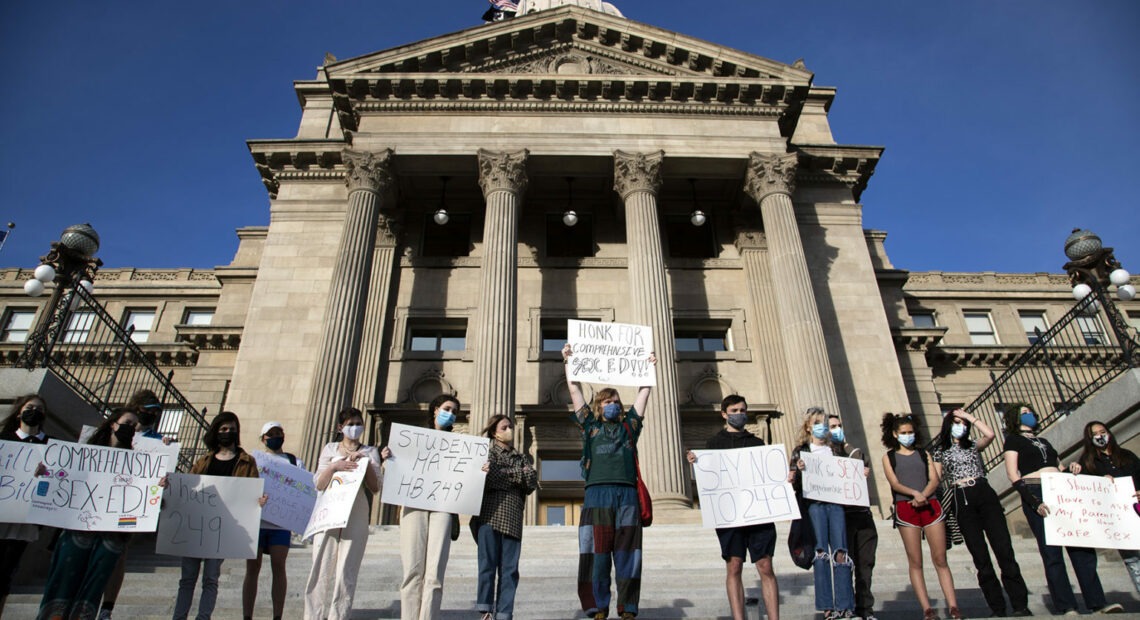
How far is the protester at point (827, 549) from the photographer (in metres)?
7.04

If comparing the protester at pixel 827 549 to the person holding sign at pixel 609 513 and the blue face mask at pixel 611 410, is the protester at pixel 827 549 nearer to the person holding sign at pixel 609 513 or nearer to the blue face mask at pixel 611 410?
the person holding sign at pixel 609 513

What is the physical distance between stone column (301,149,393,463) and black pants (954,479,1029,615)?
14245 mm

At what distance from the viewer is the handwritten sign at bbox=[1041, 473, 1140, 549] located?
26.1ft

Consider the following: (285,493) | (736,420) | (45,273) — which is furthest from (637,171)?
(285,493)

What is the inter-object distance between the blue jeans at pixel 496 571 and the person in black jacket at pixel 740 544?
2.01 meters

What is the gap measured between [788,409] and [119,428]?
18.4 metres

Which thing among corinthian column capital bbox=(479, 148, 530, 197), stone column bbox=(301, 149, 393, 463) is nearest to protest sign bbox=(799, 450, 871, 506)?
stone column bbox=(301, 149, 393, 463)

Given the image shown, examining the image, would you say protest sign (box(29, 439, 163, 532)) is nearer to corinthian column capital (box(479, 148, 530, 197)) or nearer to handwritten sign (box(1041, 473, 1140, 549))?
handwritten sign (box(1041, 473, 1140, 549))

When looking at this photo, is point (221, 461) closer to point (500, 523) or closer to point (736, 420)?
point (500, 523)

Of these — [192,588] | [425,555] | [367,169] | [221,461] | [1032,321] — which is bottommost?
[192,588]

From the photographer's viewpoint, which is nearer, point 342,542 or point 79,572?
point 79,572

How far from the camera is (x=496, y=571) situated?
7.32 m

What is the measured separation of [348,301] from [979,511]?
1647 centimetres

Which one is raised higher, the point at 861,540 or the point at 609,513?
the point at 609,513
